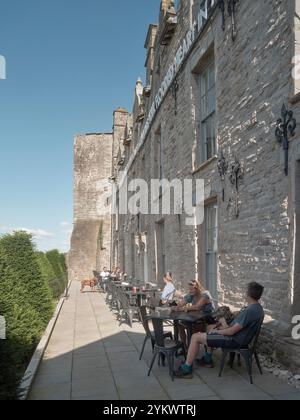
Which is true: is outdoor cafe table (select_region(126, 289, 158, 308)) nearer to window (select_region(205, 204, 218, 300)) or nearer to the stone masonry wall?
the stone masonry wall

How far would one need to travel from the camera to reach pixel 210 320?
569cm

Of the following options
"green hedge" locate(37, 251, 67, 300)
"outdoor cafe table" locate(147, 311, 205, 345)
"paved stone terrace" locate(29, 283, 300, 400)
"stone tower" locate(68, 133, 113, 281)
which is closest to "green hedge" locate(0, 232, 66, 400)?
"paved stone terrace" locate(29, 283, 300, 400)

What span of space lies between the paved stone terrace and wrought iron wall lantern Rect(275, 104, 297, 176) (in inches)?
104

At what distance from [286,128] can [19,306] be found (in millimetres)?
4769

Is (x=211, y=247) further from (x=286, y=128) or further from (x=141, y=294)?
(x=286, y=128)

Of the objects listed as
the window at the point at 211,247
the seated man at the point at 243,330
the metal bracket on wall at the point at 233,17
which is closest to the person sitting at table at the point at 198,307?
the seated man at the point at 243,330

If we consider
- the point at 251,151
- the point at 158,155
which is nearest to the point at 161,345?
the point at 251,151

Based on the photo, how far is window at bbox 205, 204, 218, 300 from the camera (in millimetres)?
7657

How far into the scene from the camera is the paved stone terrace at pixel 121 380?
4.24m

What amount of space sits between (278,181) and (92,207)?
2627cm

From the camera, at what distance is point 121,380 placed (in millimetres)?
4820

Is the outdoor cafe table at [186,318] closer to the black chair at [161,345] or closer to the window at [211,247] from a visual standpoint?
the black chair at [161,345]

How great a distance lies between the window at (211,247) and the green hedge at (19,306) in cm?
356

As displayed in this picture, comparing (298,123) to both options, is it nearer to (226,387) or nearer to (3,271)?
(226,387)
